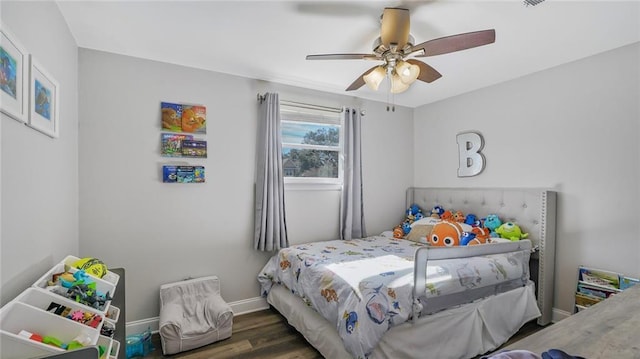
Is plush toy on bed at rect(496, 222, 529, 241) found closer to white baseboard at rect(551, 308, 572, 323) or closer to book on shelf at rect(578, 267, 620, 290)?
book on shelf at rect(578, 267, 620, 290)

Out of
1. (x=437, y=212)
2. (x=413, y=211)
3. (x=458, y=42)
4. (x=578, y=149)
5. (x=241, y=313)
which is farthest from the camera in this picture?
(x=413, y=211)

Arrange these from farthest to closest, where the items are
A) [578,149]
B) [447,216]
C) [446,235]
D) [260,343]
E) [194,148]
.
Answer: [447,216] → [446,235] → [194,148] → [578,149] → [260,343]

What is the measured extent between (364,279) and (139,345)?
1.72 m

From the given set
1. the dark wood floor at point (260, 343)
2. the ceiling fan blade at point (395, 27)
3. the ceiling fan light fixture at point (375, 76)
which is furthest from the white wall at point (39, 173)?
the ceiling fan light fixture at point (375, 76)

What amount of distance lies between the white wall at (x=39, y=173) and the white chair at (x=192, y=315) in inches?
30.8

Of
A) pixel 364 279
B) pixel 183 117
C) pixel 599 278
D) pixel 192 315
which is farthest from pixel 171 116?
pixel 599 278

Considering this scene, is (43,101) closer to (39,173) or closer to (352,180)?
(39,173)

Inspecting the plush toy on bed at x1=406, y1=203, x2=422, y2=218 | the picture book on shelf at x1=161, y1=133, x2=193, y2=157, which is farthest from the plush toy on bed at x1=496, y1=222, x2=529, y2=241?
the picture book on shelf at x1=161, y1=133, x2=193, y2=157

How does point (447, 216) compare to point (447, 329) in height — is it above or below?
above

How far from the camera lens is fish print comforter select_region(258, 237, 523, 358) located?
175 cm

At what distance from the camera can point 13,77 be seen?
1188 mm

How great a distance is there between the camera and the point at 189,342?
7.34 ft

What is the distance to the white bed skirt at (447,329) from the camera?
1.83 metres

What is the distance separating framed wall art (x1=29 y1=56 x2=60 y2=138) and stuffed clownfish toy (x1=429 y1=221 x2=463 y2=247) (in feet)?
9.63
